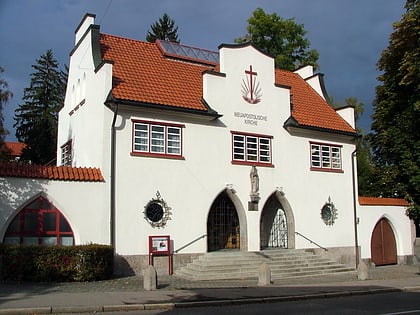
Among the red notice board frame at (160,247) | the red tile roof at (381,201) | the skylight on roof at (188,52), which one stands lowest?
the red notice board frame at (160,247)

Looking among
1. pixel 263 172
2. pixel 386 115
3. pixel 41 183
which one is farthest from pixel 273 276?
pixel 386 115

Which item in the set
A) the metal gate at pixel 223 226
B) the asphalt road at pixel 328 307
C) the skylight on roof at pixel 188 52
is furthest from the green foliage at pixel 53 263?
the skylight on roof at pixel 188 52

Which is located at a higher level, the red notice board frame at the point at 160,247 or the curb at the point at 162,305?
the red notice board frame at the point at 160,247

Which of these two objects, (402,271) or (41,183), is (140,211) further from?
(402,271)

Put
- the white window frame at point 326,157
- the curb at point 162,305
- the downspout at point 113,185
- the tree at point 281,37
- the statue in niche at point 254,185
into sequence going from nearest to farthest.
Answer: the curb at point 162,305, the downspout at point 113,185, the statue in niche at point 254,185, the white window frame at point 326,157, the tree at point 281,37

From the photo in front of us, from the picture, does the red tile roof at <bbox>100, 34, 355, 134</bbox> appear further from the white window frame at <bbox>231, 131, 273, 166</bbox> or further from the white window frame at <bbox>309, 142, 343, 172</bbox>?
the white window frame at <bbox>231, 131, 273, 166</bbox>

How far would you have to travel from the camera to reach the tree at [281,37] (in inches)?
1475

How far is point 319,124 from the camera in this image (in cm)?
2448

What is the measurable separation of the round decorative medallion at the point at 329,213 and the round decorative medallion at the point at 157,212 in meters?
8.36

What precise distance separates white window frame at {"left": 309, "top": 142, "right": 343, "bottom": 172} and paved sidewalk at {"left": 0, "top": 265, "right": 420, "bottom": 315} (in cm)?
645

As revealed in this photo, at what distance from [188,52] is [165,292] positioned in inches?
563

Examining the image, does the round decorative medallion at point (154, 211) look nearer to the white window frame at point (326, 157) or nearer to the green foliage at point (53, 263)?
the green foliage at point (53, 263)

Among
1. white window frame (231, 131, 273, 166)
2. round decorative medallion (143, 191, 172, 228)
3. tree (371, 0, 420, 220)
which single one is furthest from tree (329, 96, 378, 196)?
round decorative medallion (143, 191, 172, 228)

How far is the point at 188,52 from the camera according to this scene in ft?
83.2
